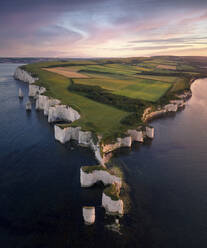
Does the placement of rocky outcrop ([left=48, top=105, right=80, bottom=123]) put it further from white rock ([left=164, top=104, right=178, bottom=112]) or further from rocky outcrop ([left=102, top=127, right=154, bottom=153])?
white rock ([left=164, top=104, right=178, bottom=112])

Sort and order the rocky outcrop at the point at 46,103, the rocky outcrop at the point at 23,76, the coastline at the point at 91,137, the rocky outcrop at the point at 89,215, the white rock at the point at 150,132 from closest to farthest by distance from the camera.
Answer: the rocky outcrop at the point at 89,215, the coastline at the point at 91,137, the white rock at the point at 150,132, the rocky outcrop at the point at 46,103, the rocky outcrop at the point at 23,76

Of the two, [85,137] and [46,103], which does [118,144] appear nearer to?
[85,137]

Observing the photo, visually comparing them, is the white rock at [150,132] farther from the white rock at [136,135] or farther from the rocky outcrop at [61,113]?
the rocky outcrop at [61,113]

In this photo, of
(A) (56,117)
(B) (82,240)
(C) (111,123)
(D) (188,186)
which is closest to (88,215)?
(B) (82,240)

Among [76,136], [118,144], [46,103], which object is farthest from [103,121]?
[46,103]

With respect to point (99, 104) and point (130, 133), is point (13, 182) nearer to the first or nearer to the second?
point (130, 133)

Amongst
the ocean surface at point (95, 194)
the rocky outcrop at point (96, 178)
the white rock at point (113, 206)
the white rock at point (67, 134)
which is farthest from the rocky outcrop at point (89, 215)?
the white rock at point (67, 134)
